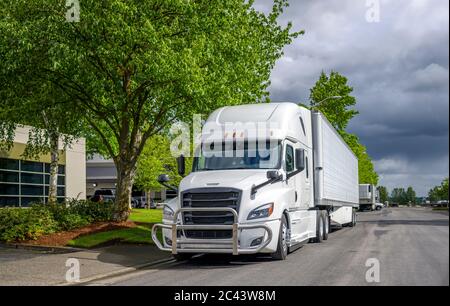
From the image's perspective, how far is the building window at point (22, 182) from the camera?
32812mm

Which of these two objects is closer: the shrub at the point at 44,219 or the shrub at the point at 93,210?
the shrub at the point at 44,219

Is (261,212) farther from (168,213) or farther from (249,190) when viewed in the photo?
(168,213)

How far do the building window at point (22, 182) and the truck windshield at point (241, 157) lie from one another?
2031 cm

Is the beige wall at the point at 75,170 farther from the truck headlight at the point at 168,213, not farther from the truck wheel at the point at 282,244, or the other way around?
the truck wheel at the point at 282,244

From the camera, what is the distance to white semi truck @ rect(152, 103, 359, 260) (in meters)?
11.6

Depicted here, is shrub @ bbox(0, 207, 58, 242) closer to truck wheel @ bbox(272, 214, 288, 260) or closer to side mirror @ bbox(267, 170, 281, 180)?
truck wheel @ bbox(272, 214, 288, 260)

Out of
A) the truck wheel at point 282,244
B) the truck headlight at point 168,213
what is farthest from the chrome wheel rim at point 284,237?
the truck headlight at point 168,213

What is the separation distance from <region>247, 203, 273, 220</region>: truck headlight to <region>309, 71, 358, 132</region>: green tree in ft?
134

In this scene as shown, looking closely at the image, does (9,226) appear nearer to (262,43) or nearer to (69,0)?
(69,0)

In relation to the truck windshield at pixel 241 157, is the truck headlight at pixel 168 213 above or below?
below

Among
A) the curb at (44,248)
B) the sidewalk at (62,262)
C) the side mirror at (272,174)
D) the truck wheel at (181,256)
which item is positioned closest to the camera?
the sidewalk at (62,262)

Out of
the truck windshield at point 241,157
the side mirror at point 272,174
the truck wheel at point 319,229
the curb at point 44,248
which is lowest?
the curb at point 44,248

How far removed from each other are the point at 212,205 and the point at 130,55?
26.5ft
